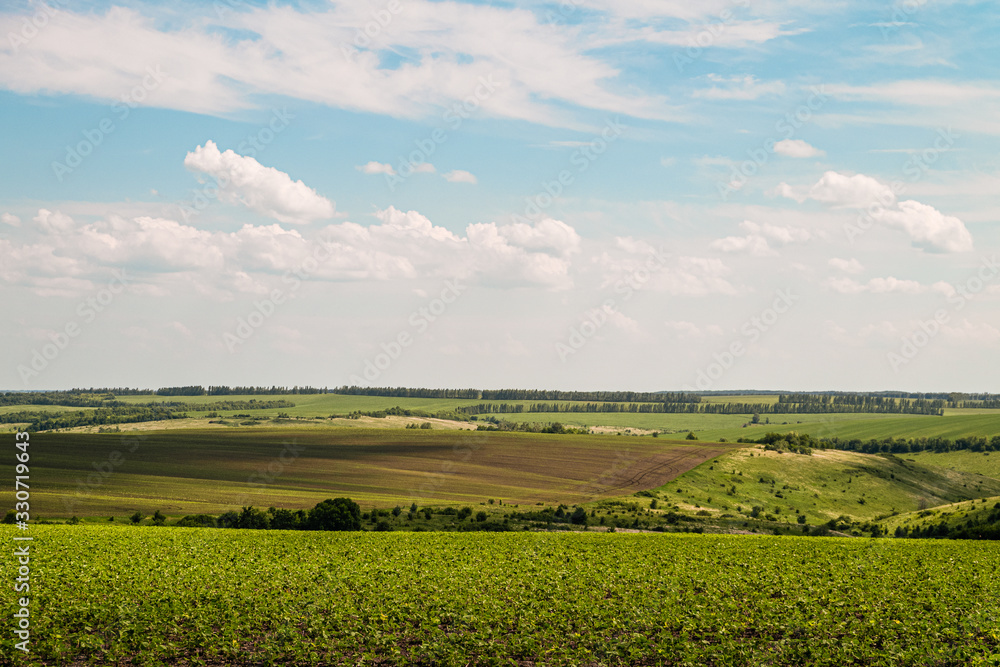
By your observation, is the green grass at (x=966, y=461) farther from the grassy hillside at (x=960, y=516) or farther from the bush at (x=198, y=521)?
the bush at (x=198, y=521)

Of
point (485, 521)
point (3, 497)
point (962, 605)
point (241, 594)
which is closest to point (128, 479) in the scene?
point (3, 497)

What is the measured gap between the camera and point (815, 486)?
11875cm

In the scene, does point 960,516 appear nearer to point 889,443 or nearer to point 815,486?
point 815,486

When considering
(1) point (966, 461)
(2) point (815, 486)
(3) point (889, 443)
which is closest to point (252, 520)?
(2) point (815, 486)

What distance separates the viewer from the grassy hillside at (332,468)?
92750 millimetres

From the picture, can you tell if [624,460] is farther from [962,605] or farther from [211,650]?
[211,650]

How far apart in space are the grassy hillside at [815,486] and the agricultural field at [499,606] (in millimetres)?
66660

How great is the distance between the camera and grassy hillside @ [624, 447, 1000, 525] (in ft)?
345

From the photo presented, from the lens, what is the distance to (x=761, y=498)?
109312mm

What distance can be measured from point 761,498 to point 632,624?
309ft

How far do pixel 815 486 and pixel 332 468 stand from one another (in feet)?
273

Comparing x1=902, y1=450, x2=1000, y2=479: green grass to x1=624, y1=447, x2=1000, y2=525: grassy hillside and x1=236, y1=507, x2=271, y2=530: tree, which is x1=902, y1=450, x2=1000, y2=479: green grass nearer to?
x1=624, y1=447, x2=1000, y2=525: grassy hillside

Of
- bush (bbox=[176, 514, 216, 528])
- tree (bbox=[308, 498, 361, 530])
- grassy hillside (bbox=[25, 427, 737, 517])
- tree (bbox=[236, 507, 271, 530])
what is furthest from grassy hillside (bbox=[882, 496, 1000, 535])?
bush (bbox=[176, 514, 216, 528])

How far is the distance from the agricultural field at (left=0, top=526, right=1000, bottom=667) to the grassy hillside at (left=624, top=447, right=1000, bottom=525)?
2624 inches
